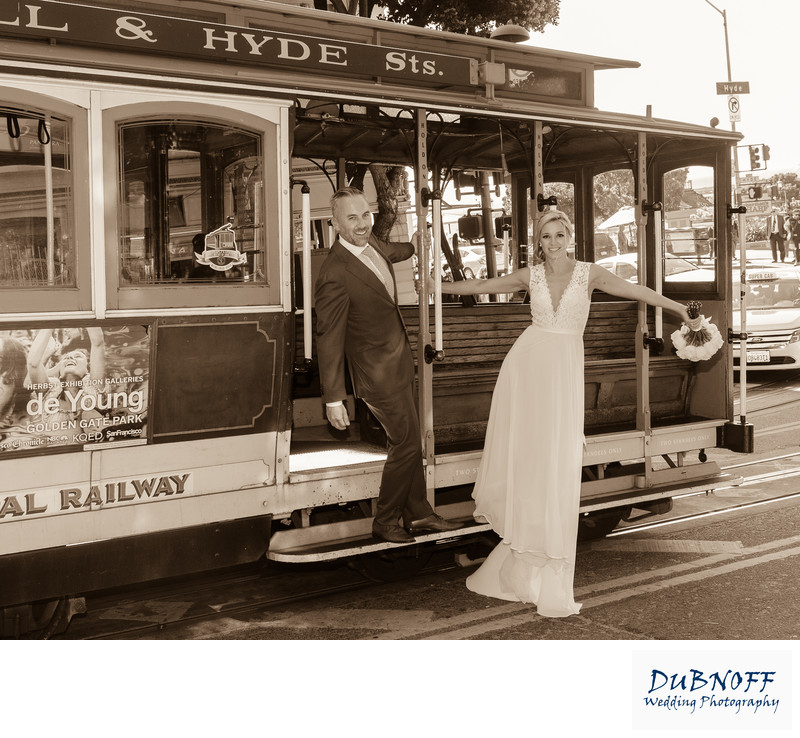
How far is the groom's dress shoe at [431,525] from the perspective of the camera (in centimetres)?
562

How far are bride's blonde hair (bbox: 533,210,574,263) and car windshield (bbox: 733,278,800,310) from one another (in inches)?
408

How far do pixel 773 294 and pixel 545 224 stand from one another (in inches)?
446

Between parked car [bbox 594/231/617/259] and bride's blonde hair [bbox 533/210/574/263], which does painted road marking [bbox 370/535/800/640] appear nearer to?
bride's blonde hair [bbox 533/210/574/263]

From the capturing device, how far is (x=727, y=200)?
23.7 ft

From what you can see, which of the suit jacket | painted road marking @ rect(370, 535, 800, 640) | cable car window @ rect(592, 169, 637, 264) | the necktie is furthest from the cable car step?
cable car window @ rect(592, 169, 637, 264)

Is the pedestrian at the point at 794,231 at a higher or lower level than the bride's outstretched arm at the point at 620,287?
higher

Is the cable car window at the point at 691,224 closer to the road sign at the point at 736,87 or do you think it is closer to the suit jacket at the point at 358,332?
the suit jacket at the point at 358,332

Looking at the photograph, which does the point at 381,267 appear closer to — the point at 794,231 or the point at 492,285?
the point at 492,285

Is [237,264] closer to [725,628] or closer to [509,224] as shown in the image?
[725,628]

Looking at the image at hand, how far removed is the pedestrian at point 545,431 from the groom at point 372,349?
19.7 inches

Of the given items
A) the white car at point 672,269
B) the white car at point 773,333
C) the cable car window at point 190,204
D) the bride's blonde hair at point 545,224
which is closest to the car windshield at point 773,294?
the white car at point 773,333

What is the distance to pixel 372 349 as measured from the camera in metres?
5.33

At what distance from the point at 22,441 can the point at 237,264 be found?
1.35 m

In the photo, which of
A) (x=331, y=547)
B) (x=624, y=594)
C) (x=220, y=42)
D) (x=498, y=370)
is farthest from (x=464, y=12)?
(x=331, y=547)
